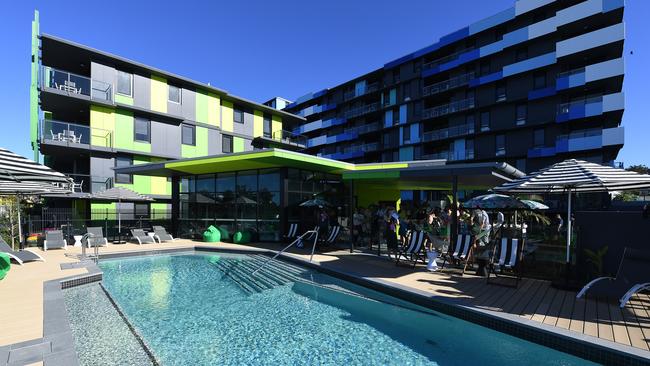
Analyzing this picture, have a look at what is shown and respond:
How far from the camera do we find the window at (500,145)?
1259 inches

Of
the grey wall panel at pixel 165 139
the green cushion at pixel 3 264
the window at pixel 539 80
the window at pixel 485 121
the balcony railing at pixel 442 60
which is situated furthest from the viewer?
the balcony railing at pixel 442 60

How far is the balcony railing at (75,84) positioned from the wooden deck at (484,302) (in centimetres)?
1308

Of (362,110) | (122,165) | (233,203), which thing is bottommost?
(233,203)

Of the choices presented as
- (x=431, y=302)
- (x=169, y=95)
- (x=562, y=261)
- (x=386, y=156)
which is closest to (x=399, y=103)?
(x=386, y=156)

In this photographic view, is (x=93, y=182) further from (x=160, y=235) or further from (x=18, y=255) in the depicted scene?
(x=18, y=255)

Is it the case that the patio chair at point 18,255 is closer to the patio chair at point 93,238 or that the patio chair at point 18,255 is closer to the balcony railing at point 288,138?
the patio chair at point 93,238

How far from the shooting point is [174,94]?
23.8m

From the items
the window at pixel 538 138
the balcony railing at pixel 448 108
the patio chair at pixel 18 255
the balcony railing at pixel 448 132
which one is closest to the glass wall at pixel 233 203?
the patio chair at pixel 18 255

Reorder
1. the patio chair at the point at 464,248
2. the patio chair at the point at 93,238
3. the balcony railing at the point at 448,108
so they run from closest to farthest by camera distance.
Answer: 1. the patio chair at the point at 464,248
2. the patio chair at the point at 93,238
3. the balcony railing at the point at 448,108

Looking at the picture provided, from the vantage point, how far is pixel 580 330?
451 centimetres

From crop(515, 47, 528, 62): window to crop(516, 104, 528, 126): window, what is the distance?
4541 millimetres

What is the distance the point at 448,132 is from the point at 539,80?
9454 millimetres

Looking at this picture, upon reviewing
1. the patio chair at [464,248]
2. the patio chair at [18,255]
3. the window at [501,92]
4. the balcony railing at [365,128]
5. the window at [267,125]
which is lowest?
the patio chair at [18,255]

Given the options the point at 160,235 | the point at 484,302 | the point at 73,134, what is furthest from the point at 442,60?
the point at 484,302
